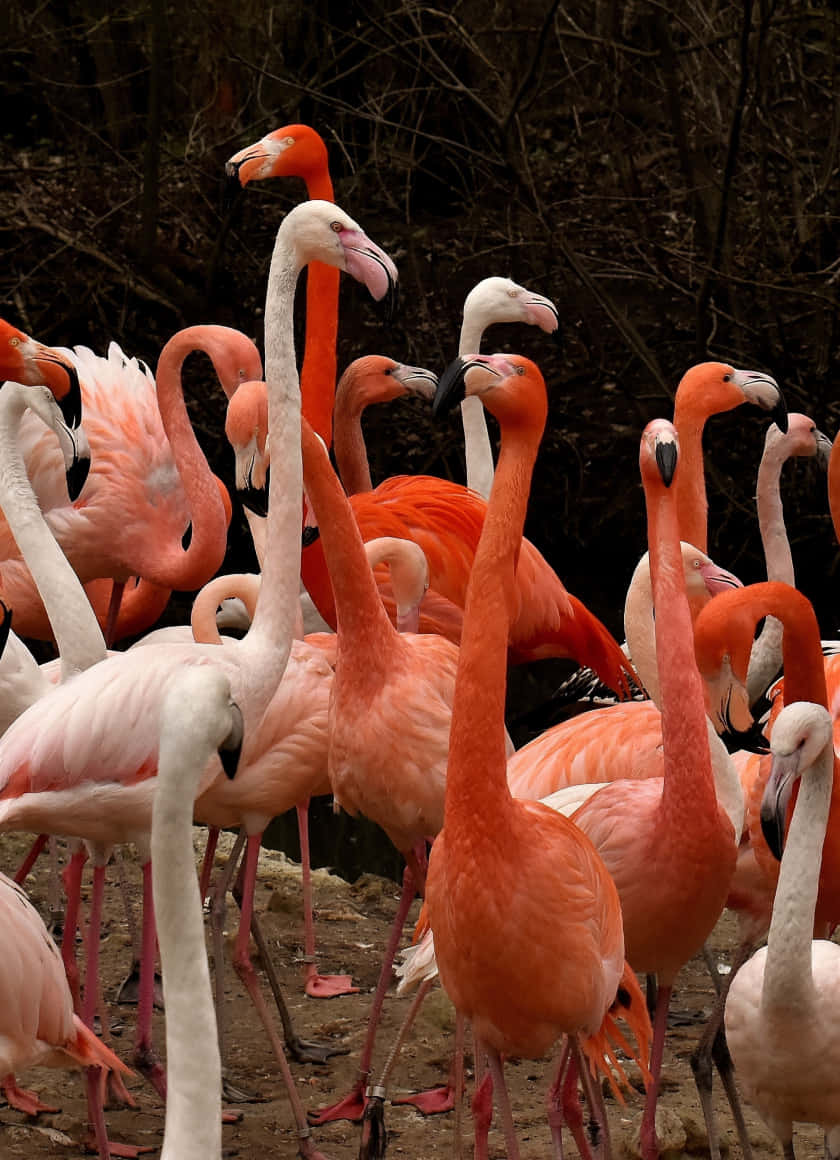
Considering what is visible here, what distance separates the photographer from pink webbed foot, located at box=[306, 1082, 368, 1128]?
3.59 m

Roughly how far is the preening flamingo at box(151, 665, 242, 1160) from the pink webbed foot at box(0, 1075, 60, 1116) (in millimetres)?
1741

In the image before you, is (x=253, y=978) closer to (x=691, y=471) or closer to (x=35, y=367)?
(x=35, y=367)

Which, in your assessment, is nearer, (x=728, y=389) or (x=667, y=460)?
(x=667, y=460)

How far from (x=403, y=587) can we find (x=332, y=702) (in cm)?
68

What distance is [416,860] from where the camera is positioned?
3.53 meters

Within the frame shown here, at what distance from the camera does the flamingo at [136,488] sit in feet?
16.0

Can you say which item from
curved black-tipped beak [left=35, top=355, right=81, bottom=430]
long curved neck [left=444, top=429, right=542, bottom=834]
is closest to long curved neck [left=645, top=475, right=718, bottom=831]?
long curved neck [left=444, top=429, right=542, bottom=834]

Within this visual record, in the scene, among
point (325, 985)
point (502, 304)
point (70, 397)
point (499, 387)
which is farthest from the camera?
point (502, 304)

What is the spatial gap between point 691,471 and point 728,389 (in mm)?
363

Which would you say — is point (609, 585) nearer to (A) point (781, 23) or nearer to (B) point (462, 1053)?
(A) point (781, 23)

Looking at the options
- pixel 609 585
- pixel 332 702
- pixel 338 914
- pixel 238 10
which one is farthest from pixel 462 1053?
pixel 238 10

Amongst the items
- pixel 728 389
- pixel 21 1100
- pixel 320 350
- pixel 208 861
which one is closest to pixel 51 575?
pixel 208 861

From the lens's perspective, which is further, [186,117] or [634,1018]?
[186,117]

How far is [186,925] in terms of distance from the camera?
1.89 meters
